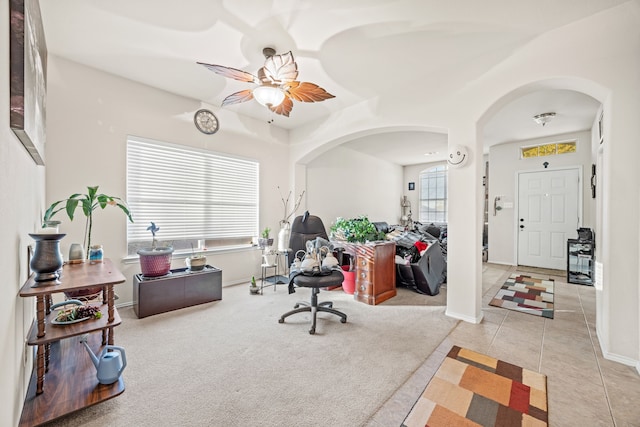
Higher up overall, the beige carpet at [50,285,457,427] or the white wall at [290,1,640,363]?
the white wall at [290,1,640,363]

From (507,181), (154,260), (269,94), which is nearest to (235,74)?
(269,94)

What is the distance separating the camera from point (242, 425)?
1436mm

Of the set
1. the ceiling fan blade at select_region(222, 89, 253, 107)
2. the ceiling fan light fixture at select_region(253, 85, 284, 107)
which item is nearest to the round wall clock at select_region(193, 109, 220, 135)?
Result: the ceiling fan blade at select_region(222, 89, 253, 107)

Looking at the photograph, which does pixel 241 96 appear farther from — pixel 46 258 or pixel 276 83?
pixel 46 258

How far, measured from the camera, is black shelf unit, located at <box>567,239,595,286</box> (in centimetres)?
424

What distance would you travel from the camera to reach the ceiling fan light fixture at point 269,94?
2.37 m

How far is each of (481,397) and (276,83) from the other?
9.27 ft

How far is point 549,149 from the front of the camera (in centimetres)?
534

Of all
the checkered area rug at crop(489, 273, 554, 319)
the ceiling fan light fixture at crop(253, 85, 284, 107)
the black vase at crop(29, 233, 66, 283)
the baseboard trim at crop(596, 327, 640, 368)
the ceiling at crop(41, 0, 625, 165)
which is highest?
the ceiling at crop(41, 0, 625, 165)

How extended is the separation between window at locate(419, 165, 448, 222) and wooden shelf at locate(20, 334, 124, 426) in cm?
788

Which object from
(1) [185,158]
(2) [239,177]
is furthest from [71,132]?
(2) [239,177]

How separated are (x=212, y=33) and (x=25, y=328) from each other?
2.54m

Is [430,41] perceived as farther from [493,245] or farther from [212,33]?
[493,245]

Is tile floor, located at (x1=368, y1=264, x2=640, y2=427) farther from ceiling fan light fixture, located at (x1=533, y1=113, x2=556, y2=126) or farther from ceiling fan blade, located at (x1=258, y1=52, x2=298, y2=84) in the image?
ceiling fan light fixture, located at (x1=533, y1=113, x2=556, y2=126)
